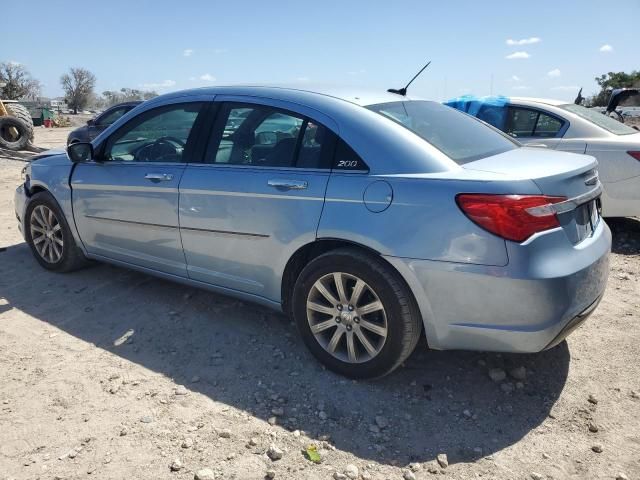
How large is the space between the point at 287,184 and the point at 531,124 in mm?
4322

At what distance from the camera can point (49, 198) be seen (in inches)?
183

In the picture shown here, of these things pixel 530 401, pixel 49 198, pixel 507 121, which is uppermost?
pixel 507 121

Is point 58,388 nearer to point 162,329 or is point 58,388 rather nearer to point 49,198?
point 162,329

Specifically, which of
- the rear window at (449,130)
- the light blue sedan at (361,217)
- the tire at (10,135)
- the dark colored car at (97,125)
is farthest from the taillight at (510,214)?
the tire at (10,135)

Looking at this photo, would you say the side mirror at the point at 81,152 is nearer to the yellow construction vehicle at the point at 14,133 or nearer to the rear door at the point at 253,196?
the rear door at the point at 253,196

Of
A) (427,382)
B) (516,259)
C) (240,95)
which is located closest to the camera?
(516,259)

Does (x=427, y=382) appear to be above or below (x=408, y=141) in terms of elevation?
below

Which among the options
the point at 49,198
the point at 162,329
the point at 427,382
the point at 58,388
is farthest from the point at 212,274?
the point at 49,198

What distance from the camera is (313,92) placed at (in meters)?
3.32

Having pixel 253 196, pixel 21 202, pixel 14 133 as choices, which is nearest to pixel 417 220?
pixel 253 196

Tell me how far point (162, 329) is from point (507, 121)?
4861mm

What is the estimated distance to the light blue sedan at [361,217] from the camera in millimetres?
2566

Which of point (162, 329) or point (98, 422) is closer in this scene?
point (98, 422)

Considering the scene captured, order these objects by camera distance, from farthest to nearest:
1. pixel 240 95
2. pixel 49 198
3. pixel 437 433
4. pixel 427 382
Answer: pixel 49 198
pixel 240 95
pixel 427 382
pixel 437 433
